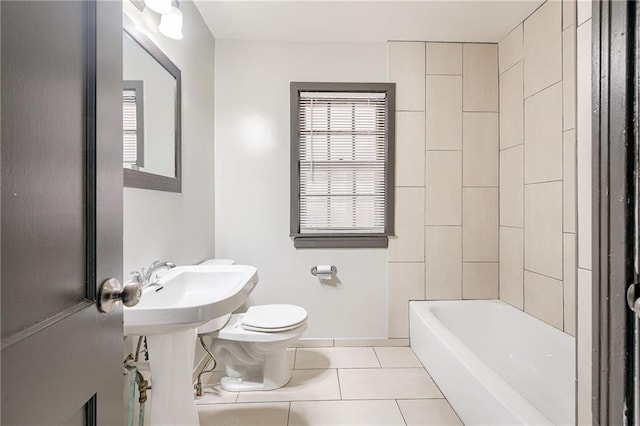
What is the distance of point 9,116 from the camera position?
43 cm

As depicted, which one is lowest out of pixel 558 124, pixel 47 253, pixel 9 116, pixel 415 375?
pixel 415 375

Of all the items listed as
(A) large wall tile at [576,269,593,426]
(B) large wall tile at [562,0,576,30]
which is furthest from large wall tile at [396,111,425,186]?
(A) large wall tile at [576,269,593,426]

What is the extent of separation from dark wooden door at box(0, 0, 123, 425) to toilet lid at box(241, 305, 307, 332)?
121 centimetres

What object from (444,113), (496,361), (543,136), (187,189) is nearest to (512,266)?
(496,361)

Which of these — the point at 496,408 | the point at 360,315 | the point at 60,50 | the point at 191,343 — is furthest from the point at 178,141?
the point at 496,408

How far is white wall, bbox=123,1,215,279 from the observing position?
1.40 m

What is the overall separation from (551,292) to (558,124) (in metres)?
1.08

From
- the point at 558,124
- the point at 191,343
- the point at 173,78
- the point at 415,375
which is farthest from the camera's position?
the point at 415,375

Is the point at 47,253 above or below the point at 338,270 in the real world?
A: above

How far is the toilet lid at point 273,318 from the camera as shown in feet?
6.18

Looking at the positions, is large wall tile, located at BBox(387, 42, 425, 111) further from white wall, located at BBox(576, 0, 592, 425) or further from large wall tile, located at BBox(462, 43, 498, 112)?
white wall, located at BBox(576, 0, 592, 425)

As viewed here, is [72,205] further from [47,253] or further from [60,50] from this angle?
[60,50]

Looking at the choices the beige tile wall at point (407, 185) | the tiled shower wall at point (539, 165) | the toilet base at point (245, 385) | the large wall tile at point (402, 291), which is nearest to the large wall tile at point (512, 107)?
the tiled shower wall at point (539, 165)

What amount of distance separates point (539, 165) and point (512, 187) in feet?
1.03
